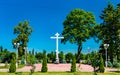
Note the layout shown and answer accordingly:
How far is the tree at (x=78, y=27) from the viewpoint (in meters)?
62.9

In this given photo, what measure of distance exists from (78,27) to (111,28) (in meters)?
10.4

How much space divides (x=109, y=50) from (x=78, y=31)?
967 cm

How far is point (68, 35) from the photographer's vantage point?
63.4 meters

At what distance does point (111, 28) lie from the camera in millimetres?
54594

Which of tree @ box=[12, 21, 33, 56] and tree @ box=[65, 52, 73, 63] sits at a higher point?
tree @ box=[12, 21, 33, 56]

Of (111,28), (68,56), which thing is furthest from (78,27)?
(111,28)

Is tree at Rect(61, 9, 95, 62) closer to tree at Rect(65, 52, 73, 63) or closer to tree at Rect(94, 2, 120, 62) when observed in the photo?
tree at Rect(65, 52, 73, 63)

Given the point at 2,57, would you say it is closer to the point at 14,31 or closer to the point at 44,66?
the point at 14,31

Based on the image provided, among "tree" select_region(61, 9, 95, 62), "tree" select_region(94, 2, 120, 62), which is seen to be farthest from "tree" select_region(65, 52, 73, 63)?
"tree" select_region(94, 2, 120, 62)

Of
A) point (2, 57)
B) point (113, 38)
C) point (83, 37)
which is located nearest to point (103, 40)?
point (113, 38)

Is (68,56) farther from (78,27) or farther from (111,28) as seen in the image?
(111,28)

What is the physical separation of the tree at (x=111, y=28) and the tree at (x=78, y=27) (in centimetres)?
668

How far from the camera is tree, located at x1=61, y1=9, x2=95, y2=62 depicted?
6294 cm

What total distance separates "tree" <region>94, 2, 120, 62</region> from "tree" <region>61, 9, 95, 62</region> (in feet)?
21.9
